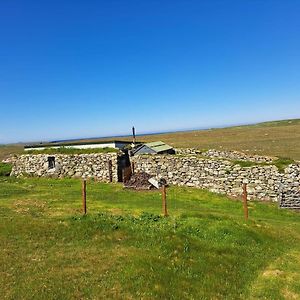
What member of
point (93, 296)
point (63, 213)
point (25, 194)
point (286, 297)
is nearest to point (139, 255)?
point (93, 296)

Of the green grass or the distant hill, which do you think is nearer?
the green grass

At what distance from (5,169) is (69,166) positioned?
858cm

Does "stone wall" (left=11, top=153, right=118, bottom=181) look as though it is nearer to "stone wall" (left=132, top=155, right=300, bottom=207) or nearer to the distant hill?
"stone wall" (left=132, top=155, right=300, bottom=207)

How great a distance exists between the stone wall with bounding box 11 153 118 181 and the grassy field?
12714 millimetres

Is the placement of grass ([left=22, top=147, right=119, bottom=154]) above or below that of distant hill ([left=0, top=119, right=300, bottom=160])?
above

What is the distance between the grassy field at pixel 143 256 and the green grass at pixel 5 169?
18321mm

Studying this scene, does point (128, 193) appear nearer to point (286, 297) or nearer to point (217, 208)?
point (217, 208)

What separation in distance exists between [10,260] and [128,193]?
14.7m

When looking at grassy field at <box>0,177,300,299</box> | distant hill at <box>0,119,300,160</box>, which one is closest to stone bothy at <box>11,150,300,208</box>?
grassy field at <box>0,177,300,299</box>

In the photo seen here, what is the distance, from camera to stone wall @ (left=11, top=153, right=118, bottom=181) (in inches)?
1228

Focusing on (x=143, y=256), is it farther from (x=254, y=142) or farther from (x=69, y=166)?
(x=254, y=142)

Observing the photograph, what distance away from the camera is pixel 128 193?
25.0m

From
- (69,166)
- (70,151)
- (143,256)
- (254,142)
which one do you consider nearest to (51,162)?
(70,151)

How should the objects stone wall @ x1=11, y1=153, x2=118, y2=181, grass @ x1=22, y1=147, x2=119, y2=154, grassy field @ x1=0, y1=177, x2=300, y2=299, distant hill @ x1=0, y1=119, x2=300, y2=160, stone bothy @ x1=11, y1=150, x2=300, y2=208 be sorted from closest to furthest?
1. grassy field @ x1=0, y1=177, x2=300, y2=299
2. stone bothy @ x1=11, y1=150, x2=300, y2=208
3. stone wall @ x1=11, y1=153, x2=118, y2=181
4. grass @ x1=22, y1=147, x2=119, y2=154
5. distant hill @ x1=0, y1=119, x2=300, y2=160
